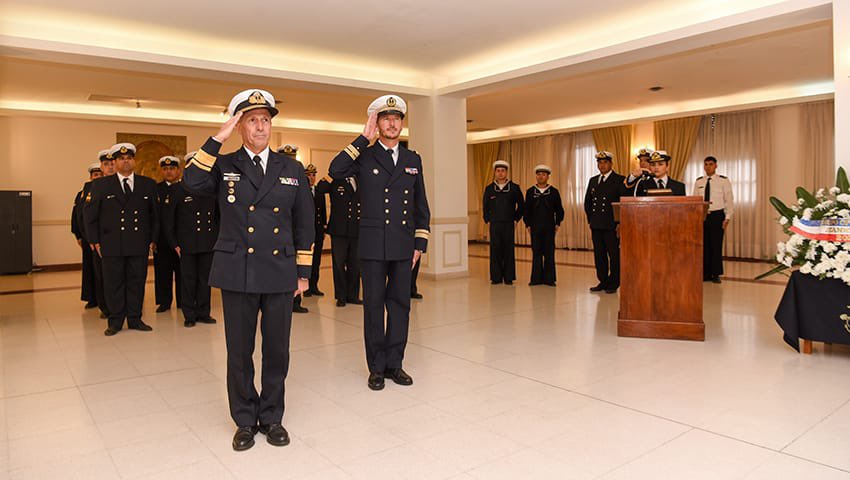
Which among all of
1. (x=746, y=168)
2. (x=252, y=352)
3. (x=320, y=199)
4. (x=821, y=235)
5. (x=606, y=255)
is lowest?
(x=252, y=352)

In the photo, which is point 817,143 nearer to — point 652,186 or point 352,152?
point 652,186

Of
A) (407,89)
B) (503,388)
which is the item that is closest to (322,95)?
(407,89)

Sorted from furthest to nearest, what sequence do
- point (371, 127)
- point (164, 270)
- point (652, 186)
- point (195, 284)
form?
point (652, 186), point (164, 270), point (195, 284), point (371, 127)

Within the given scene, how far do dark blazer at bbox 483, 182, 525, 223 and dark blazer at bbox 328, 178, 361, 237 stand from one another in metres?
2.30

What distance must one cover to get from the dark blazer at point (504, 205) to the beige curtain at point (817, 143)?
18.7 ft

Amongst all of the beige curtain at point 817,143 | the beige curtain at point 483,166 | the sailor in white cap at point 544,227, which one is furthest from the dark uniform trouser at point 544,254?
the beige curtain at point 483,166

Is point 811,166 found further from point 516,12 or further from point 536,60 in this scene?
point 516,12

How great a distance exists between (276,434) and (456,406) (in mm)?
1020

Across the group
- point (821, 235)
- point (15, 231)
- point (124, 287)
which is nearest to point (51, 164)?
point (15, 231)

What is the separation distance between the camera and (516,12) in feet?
19.6

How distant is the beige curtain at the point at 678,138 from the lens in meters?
11.8

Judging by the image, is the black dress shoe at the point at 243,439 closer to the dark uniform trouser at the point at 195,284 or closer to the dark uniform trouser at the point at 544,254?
the dark uniform trouser at the point at 195,284

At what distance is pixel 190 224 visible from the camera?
5.65 metres

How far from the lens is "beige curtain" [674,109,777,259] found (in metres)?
11.0
